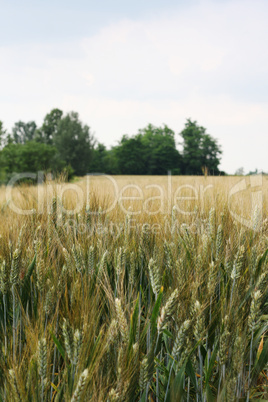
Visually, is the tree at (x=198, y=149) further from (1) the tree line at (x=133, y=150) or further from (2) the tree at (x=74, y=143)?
(2) the tree at (x=74, y=143)

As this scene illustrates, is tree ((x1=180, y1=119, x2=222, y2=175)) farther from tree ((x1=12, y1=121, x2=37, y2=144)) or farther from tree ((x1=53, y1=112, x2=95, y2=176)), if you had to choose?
tree ((x1=12, y1=121, x2=37, y2=144))

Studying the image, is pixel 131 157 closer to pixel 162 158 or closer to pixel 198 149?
pixel 162 158

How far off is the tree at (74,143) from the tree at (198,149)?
1338 cm

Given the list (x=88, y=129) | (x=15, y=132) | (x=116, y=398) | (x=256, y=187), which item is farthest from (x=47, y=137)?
(x=116, y=398)

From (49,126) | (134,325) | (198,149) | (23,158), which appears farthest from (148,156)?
(134,325)

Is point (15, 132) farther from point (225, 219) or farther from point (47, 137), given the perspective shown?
point (225, 219)

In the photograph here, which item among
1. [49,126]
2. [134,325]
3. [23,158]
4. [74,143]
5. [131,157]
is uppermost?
[49,126]

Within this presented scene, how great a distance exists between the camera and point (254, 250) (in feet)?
4.42

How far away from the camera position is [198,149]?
47875 mm

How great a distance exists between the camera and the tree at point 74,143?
41.4 meters

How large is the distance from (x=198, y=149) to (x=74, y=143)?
1754 cm

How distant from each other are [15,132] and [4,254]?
76907 millimetres

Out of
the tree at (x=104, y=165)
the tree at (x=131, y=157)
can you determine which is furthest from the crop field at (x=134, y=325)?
the tree at (x=104, y=165)

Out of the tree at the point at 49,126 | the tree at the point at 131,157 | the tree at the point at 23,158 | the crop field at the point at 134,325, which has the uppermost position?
the tree at the point at 49,126
